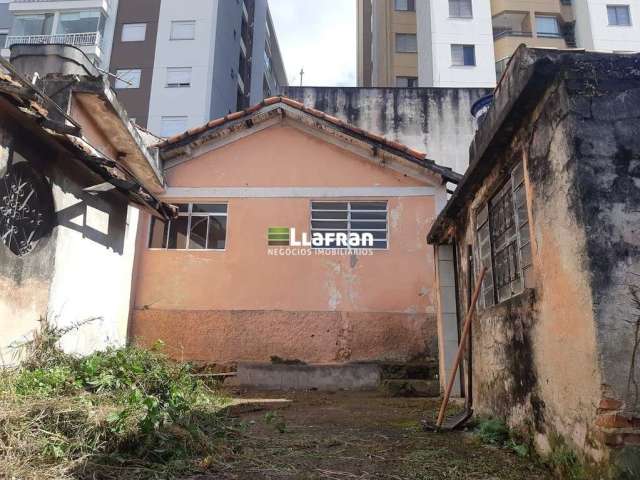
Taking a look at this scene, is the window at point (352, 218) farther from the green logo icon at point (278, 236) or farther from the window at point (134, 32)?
the window at point (134, 32)

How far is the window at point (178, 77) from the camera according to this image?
24.7 m

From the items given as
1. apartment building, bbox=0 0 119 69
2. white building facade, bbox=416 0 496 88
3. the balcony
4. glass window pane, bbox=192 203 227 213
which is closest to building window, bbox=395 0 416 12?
white building facade, bbox=416 0 496 88

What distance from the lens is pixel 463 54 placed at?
24.7 m

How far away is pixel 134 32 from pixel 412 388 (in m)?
24.2

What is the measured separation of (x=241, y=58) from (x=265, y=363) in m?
24.8

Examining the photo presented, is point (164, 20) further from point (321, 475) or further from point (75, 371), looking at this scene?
point (321, 475)

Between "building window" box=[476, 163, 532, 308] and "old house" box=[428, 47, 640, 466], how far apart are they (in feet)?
0.09

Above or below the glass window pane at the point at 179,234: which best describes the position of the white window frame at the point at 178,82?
above

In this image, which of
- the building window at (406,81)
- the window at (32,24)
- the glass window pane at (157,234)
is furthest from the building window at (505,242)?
the window at (32,24)

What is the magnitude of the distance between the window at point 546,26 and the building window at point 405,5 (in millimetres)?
7132

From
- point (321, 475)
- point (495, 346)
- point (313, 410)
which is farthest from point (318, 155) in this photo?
point (321, 475)

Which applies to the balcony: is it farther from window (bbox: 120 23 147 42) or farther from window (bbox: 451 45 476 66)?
window (bbox: 451 45 476 66)

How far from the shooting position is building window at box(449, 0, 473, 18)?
2525 centimetres

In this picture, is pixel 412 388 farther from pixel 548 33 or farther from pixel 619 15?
pixel 619 15
